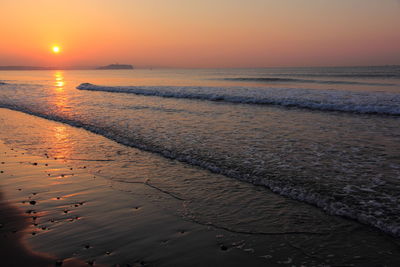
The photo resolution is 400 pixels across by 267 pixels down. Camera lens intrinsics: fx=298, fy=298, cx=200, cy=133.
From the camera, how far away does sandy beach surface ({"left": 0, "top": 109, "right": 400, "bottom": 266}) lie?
4152 mm

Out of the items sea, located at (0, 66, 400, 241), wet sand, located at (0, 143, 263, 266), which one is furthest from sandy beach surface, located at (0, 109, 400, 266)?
sea, located at (0, 66, 400, 241)

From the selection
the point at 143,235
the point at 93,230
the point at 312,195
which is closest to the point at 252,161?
the point at 312,195

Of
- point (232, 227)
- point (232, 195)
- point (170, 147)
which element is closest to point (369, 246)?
point (232, 227)

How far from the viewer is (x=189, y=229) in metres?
5.04

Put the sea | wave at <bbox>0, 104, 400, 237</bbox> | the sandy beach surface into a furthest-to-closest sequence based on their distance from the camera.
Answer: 1. the sea
2. wave at <bbox>0, 104, 400, 237</bbox>
3. the sandy beach surface

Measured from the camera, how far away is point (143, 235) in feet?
15.8

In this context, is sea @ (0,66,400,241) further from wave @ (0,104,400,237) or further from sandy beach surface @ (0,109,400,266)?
sandy beach surface @ (0,109,400,266)

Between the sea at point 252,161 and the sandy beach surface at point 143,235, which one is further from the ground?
the sea at point 252,161

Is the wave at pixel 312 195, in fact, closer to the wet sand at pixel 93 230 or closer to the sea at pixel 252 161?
the sea at pixel 252 161

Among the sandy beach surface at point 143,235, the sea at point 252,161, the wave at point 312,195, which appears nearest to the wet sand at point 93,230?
the sandy beach surface at point 143,235

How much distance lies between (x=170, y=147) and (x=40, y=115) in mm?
12719

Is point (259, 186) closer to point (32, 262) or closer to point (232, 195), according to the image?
point (232, 195)

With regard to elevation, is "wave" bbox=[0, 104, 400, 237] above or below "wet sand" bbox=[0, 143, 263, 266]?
above

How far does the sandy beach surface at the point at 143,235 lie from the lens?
13.6 feet
